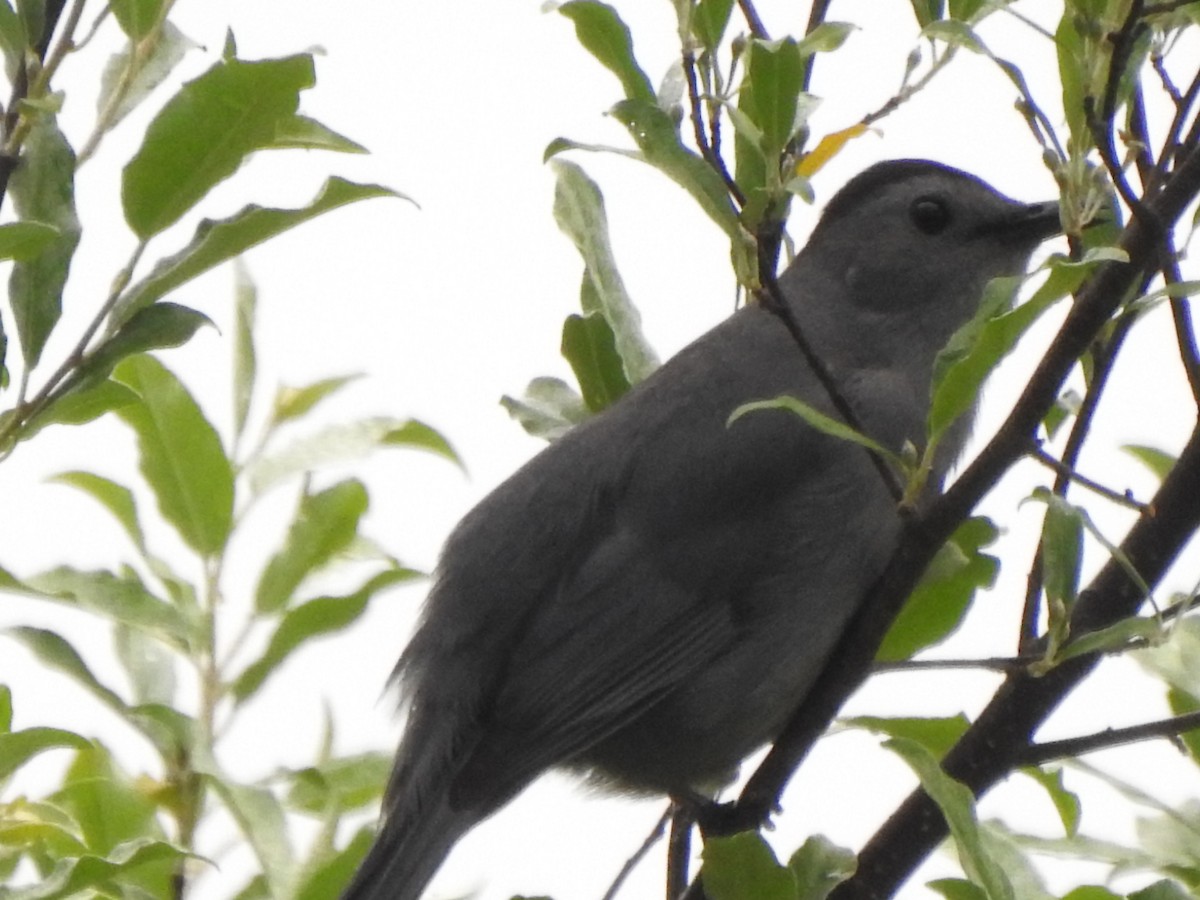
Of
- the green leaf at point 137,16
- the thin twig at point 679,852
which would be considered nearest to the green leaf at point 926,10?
the green leaf at point 137,16

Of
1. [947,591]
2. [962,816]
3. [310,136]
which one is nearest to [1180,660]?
[947,591]

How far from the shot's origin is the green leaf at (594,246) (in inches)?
122

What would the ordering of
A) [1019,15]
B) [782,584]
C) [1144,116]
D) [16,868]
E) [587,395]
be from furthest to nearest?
[782,584] < [587,395] < [16,868] < [1144,116] < [1019,15]

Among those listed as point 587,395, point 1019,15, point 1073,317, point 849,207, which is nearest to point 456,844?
point 587,395

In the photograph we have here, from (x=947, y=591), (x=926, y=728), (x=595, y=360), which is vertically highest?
(x=595, y=360)

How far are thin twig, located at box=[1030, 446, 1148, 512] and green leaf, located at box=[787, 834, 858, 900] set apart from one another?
0.55 meters

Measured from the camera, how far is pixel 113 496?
2770mm

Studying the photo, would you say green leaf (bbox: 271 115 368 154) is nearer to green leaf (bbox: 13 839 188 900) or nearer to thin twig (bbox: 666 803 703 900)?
green leaf (bbox: 13 839 188 900)

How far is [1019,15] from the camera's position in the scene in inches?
78.9

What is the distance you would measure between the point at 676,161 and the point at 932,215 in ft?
7.88

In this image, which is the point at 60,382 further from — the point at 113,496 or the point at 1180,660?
the point at 1180,660

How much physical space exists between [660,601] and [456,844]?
0.67 metres

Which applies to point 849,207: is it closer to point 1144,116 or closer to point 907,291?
point 907,291

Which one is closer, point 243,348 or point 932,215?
point 243,348
